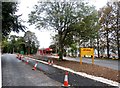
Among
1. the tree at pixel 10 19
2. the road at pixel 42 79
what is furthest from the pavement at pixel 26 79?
Answer: the tree at pixel 10 19

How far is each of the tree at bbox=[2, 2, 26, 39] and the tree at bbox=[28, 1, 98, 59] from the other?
9.05ft

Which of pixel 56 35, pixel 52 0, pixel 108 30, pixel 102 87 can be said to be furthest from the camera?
pixel 108 30

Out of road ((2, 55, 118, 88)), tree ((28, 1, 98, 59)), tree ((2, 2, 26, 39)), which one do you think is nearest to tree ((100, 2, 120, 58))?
tree ((28, 1, 98, 59))

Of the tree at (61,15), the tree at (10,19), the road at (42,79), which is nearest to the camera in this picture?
the road at (42,79)

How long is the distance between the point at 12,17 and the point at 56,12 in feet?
18.7

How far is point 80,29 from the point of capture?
27.2 metres

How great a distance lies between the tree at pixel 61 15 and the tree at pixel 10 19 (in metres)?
2.76

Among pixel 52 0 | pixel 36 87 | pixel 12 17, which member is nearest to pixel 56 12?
pixel 52 0

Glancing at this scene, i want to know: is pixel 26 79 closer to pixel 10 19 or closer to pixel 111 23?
pixel 10 19

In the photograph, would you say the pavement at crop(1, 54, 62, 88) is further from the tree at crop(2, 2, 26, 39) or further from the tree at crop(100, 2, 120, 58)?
the tree at crop(100, 2, 120, 58)

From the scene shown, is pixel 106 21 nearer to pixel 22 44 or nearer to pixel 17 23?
pixel 17 23

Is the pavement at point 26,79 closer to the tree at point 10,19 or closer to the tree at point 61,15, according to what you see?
the tree at point 10,19

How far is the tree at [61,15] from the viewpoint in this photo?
1042 inches

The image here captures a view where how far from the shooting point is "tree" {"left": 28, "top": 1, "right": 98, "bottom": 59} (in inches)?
1042
